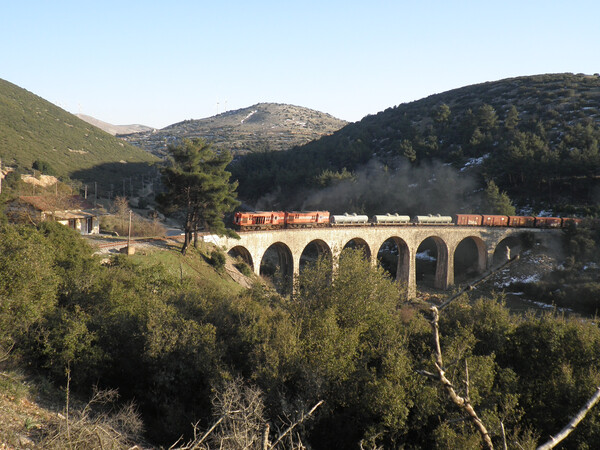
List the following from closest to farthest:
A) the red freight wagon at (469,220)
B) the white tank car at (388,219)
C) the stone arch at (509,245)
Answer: the white tank car at (388,219)
the red freight wagon at (469,220)
the stone arch at (509,245)

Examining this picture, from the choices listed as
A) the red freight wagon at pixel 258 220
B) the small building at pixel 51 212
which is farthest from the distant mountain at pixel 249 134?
the red freight wagon at pixel 258 220

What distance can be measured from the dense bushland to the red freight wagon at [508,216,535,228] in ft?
122

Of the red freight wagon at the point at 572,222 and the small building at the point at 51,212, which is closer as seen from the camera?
the small building at the point at 51,212

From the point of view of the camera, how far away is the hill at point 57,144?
62.1 meters

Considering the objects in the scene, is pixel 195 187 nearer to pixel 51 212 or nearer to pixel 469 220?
pixel 51 212

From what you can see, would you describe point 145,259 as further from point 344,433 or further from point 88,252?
point 344,433

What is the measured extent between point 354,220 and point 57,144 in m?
58.8

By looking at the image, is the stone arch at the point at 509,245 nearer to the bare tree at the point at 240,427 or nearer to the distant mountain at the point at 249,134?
the bare tree at the point at 240,427

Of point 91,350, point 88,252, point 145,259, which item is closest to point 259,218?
point 145,259

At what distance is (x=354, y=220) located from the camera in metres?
44.1

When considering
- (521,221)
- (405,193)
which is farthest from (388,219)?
(405,193)

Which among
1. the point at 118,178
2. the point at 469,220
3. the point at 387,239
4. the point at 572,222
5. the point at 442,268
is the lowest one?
the point at 442,268

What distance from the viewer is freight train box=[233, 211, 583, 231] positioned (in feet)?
113

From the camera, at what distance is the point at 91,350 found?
14.3 meters
